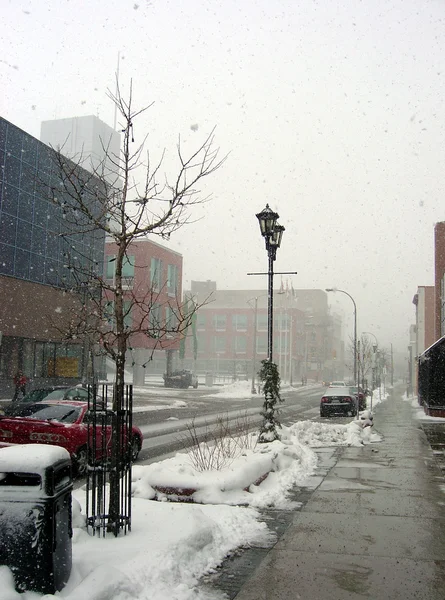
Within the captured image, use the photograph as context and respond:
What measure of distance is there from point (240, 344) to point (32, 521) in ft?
332

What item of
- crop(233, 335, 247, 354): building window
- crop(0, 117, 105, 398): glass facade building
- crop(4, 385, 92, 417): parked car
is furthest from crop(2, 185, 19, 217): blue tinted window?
crop(233, 335, 247, 354): building window

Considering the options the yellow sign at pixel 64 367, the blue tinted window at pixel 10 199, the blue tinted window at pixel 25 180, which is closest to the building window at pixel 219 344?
the yellow sign at pixel 64 367

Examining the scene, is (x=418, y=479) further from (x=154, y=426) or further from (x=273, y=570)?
(x=154, y=426)

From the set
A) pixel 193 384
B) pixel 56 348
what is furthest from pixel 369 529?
pixel 193 384

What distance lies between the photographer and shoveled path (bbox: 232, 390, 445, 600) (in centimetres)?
523

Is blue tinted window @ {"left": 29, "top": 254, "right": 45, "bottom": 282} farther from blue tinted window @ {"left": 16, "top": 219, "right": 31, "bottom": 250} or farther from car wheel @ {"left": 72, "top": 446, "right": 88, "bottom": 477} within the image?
car wheel @ {"left": 72, "top": 446, "right": 88, "bottom": 477}

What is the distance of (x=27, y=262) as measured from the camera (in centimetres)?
3575

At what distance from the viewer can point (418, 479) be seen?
1078cm

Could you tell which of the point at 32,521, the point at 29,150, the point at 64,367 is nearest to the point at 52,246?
the point at 29,150

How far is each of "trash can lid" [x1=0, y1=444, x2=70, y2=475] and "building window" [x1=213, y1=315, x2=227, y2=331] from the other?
10150cm

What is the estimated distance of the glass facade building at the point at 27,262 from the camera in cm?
3388

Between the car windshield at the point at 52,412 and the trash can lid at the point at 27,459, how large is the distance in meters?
7.31

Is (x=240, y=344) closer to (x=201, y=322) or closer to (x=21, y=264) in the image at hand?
(x=201, y=322)

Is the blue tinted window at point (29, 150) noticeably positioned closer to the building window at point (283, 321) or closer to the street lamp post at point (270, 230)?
the street lamp post at point (270, 230)
